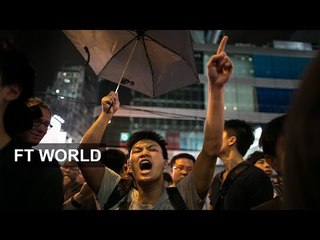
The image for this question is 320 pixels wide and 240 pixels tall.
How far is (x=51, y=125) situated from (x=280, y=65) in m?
16.6

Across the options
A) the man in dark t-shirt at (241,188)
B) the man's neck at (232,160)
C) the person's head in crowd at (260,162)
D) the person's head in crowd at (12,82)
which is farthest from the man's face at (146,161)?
the person's head in crowd at (260,162)

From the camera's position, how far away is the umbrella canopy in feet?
8.86

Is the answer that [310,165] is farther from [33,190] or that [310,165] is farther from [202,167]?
[33,190]

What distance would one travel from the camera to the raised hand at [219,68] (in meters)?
1.79

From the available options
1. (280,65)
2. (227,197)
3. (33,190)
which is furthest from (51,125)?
(280,65)

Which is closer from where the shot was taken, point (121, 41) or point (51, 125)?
point (51, 125)

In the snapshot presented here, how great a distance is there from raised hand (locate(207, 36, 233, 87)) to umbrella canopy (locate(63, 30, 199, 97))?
86cm

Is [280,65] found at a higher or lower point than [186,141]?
higher

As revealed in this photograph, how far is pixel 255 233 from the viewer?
5.80ft

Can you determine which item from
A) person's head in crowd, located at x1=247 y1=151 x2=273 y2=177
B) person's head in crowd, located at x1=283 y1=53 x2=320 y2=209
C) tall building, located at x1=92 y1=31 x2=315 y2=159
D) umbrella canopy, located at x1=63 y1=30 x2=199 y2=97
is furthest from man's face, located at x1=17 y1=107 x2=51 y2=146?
tall building, located at x1=92 y1=31 x2=315 y2=159

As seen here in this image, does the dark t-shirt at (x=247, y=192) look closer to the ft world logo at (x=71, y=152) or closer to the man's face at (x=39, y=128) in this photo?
the ft world logo at (x=71, y=152)

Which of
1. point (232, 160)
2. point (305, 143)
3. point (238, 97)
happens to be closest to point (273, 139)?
point (232, 160)

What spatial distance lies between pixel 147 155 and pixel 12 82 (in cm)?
104

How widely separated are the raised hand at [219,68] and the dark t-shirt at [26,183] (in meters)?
1.04
